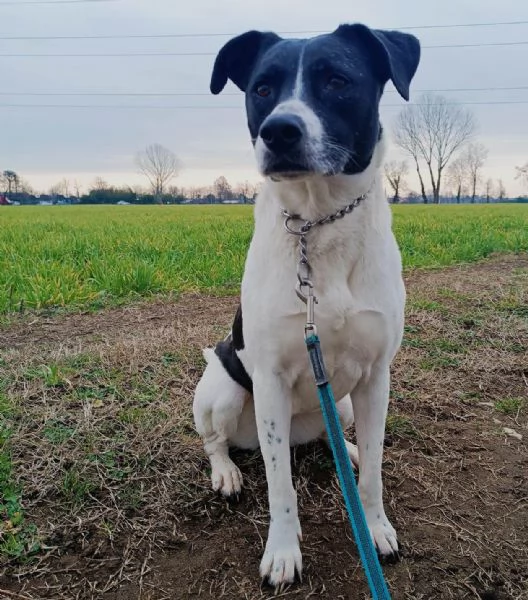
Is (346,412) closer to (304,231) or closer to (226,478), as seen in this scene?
(226,478)

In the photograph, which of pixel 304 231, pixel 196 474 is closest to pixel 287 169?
pixel 304 231

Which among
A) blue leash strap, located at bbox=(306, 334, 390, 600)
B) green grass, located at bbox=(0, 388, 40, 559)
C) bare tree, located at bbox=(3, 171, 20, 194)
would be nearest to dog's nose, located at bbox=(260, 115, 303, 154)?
blue leash strap, located at bbox=(306, 334, 390, 600)

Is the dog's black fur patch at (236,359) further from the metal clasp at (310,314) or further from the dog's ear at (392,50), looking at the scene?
the dog's ear at (392,50)

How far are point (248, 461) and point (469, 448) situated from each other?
3.53 ft

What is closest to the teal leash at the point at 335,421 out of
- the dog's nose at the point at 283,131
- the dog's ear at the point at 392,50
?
the dog's nose at the point at 283,131

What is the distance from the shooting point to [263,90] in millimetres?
1945

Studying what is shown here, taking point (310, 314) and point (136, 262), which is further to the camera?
point (136, 262)

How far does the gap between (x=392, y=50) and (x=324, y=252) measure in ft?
2.50

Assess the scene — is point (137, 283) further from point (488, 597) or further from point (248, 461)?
point (488, 597)

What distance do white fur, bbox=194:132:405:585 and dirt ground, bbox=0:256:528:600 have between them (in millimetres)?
168

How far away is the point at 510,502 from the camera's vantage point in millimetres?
2279

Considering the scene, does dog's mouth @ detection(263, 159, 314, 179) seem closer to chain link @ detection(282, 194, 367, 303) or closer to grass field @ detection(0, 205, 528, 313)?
chain link @ detection(282, 194, 367, 303)

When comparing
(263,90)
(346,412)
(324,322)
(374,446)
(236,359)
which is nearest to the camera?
(324,322)

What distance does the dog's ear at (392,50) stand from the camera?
76.5 inches
